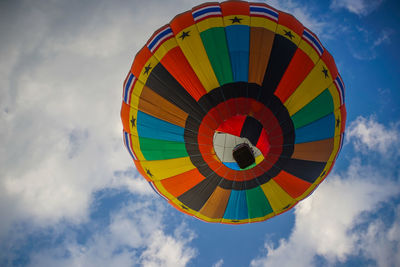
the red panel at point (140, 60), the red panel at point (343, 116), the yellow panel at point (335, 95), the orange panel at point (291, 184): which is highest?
the red panel at point (140, 60)

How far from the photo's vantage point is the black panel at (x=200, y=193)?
674cm

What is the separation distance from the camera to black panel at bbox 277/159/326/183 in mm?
6454

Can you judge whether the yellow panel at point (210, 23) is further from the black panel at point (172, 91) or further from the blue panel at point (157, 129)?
the blue panel at point (157, 129)

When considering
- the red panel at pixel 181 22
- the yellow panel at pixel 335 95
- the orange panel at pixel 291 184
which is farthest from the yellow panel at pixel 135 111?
the yellow panel at pixel 335 95

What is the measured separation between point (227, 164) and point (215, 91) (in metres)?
1.94

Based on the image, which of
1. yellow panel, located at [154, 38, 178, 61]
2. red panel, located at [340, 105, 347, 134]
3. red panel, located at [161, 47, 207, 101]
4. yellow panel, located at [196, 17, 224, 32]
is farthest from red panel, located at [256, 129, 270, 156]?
yellow panel, located at [154, 38, 178, 61]

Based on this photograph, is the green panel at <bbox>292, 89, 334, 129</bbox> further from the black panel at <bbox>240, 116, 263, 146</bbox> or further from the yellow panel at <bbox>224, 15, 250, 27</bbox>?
the yellow panel at <bbox>224, 15, 250, 27</bbox>

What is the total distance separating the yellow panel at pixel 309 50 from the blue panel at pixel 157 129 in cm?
346

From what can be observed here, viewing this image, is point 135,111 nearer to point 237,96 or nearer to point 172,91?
point 172,91

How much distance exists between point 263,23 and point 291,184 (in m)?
4.24

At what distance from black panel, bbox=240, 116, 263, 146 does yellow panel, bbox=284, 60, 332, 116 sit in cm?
81

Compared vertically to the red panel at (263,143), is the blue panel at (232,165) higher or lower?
lower

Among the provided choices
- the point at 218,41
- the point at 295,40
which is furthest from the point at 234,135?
the point at 295,40

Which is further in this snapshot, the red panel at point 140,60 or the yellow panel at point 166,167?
the yellow panel at point 166,167
